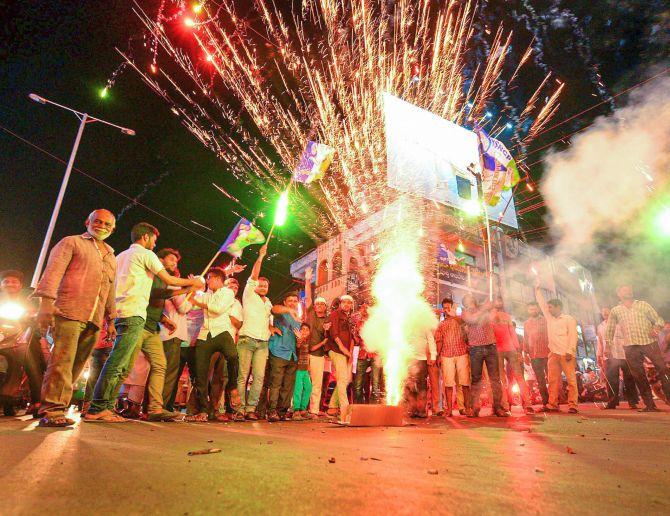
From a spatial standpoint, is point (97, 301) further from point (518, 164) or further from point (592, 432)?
point (518, 164)

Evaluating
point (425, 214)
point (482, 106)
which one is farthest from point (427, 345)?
point (425, 214)

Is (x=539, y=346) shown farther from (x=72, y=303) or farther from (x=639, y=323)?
(x=72, y=303)

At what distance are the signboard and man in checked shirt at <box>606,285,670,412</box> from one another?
11344 millimetres

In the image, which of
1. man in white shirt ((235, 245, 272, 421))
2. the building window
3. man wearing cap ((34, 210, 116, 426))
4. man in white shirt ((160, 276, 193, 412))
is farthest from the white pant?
the building window

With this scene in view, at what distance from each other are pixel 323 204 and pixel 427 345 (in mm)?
16061

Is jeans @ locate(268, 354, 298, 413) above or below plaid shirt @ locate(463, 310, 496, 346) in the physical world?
below

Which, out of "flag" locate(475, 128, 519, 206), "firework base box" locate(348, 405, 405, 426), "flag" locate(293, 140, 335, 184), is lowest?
"firework base box" locate(348, 405, 405, 426)

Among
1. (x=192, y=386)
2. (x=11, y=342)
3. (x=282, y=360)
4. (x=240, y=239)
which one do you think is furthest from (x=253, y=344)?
(x=11, y=342)

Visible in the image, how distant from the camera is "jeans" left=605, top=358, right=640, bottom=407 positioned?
26.5 ft

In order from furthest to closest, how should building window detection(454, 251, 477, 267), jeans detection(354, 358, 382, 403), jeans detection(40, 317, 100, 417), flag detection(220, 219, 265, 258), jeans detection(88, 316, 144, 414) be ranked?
building window detection(454, 251, 477, 267)
flag detection(220, 219, 265, 258)
jeans detection(354, 358, 382, 403)
jeans detection(88, 316, 144, 414)
jeans detection(40, 317, 100, 417)

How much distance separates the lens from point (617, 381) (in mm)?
8555

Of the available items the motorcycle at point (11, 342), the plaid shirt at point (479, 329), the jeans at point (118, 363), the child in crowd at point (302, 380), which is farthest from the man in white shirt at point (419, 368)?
the motorcycle at point (11, 342)

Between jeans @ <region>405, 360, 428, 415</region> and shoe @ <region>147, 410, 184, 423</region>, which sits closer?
shoe @ <region>147, 410, 184, 423</region>

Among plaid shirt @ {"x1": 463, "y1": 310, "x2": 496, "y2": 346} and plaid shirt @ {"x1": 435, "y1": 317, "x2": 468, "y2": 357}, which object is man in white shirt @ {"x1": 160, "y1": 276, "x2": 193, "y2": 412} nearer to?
plaid shirt @ {"x1": 435, "y1": 317, "x2": 468, "y2": 357}
